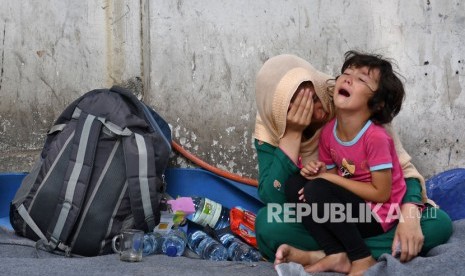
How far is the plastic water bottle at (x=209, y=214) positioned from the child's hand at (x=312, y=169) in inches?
27.5

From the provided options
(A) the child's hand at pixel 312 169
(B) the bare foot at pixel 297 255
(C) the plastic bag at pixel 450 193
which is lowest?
(B) the bare foot at pixel 297 255

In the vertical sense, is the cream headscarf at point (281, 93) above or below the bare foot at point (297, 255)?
above

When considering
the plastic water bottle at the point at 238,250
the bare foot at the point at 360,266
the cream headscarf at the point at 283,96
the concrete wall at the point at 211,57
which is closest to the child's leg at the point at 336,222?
the bare foot at the point at 360,266

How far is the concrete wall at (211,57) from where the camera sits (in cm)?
362

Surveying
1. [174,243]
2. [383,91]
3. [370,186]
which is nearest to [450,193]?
[370,186]

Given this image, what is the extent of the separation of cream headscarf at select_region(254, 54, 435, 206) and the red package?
493mm

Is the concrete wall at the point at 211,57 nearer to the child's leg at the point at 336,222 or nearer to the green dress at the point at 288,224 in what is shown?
the green dress at the point at 288,224

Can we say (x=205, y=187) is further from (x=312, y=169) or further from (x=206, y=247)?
(x=312, y=169)

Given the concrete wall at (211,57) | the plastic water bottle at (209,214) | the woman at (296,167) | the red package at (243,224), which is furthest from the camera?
the concrete wall at (211,57)

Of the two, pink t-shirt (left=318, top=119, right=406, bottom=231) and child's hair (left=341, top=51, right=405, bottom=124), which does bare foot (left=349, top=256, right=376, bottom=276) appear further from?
child's hair (left=341, top=51, right=405, bottom=124)

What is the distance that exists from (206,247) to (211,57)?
105cm

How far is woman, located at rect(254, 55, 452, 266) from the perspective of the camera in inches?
112

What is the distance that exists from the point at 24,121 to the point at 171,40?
2.97 ft

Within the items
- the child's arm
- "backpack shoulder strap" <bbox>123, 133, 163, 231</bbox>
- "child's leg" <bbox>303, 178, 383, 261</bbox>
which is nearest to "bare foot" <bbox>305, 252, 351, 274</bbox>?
"child's leg" <bbox>303, 178, 383, 261</bbox>
